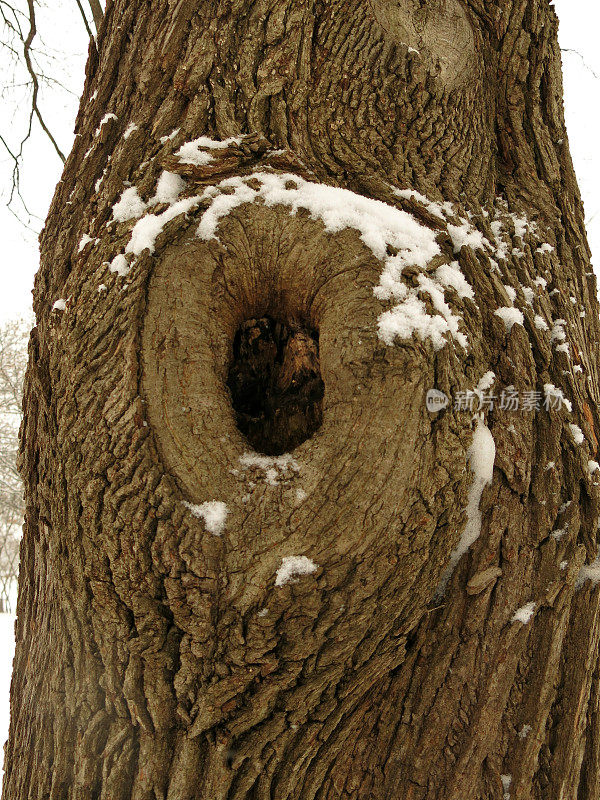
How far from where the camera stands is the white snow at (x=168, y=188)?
4.91 ft

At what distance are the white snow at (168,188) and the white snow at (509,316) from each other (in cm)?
95

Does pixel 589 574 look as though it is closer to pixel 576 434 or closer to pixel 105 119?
pixel 576 434

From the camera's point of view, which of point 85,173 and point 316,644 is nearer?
point 316,644

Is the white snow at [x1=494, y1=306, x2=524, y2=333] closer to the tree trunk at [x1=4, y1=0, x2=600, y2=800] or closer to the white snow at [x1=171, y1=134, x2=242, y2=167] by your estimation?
the tree trunk at [x1=4, y1=0, x2=600, y2=800]

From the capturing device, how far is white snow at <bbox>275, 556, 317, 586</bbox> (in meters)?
1.23

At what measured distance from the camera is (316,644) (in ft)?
4.14

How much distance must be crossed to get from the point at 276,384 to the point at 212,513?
489mm

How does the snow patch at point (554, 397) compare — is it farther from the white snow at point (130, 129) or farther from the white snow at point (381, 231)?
the white snow at point (130, 129)

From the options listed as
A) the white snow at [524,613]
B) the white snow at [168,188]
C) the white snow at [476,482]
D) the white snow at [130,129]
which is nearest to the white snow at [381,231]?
the white snow at [168,188]

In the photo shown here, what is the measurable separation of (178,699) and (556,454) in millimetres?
1147

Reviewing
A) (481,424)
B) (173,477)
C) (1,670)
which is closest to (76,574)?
(173,477)

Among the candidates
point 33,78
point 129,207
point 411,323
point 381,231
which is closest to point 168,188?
point 129,207

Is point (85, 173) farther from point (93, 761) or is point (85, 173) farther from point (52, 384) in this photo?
point (93, 761)

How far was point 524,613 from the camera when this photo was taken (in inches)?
56.6
